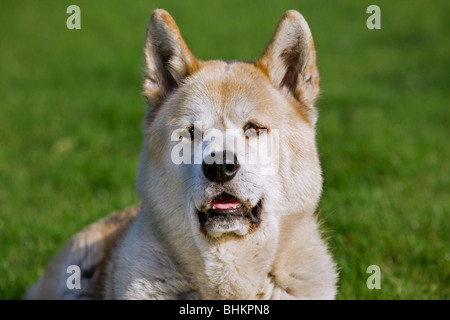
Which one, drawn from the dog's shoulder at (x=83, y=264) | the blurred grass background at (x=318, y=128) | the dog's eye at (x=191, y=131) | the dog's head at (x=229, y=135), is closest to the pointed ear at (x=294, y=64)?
the dog's head at (x=229, y=135)

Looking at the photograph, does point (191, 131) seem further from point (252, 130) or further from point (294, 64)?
point (294, 64)

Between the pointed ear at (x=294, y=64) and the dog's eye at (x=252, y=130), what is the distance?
1.39ft

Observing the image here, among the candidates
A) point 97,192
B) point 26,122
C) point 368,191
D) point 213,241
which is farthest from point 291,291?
point 26,122

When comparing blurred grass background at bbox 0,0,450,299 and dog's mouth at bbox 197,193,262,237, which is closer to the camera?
dog's mouth at bbox 197,193,262,237

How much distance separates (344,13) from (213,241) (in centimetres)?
1588

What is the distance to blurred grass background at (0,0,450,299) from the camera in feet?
15.9

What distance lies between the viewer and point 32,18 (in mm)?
17406

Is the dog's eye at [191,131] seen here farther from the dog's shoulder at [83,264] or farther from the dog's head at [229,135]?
the dog's shoulder at [83,264]

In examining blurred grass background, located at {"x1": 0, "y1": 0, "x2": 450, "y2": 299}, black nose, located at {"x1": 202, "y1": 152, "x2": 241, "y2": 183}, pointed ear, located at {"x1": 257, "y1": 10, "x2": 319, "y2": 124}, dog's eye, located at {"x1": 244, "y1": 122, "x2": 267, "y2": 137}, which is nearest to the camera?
black nose, located at {"x1": 202, "y1": 152, "x2": 241, "y2": 183}

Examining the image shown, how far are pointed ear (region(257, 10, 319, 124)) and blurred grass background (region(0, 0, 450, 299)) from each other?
2.49 ft

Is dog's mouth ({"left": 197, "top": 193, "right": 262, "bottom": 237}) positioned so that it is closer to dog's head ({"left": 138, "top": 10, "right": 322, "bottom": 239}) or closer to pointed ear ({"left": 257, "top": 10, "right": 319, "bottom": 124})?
dog's head ({"left": 138, "top": 10, "right": 322, "bottom": 239})

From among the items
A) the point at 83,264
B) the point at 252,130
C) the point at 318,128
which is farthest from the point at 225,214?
the point at 318,128

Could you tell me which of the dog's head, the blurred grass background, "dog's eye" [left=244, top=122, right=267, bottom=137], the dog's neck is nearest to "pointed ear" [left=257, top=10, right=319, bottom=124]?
the dog's head

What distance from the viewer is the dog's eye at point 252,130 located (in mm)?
3338
